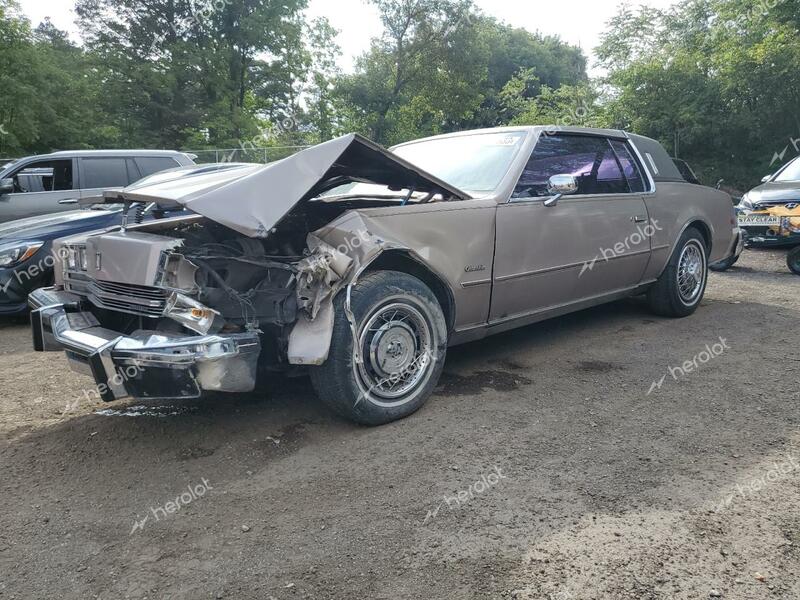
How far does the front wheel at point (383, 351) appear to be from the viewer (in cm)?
297

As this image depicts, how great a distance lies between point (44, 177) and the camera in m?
7.67

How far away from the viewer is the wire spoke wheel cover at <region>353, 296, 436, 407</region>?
3092 mm

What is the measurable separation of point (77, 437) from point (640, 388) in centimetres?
341

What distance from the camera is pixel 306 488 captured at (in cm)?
256

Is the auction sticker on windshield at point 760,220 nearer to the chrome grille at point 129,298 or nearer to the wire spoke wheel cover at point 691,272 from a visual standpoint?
the wire spoke wheel cover at point 691,272

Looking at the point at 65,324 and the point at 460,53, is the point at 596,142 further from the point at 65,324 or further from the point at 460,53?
the point at 460,53

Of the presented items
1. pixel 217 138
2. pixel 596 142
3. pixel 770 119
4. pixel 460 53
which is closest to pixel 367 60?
pixel 460 53

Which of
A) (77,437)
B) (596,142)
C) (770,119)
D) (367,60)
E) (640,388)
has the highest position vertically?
(367,60)

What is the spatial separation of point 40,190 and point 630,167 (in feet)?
24.1

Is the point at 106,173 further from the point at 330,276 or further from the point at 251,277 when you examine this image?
the point at 330,276

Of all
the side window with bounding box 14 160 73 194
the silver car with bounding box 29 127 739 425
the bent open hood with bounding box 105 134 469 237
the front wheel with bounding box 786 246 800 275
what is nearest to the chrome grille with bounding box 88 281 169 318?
the silver car with bounding box 29 127 739 425

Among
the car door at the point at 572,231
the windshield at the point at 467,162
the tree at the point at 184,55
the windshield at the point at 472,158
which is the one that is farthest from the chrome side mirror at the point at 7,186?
the tree at the point at 184,55

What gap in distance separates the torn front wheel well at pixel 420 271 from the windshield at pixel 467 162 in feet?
1.89

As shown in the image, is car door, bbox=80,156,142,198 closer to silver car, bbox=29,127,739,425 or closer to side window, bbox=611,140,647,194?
silver car, bbox=29,127,739,425
